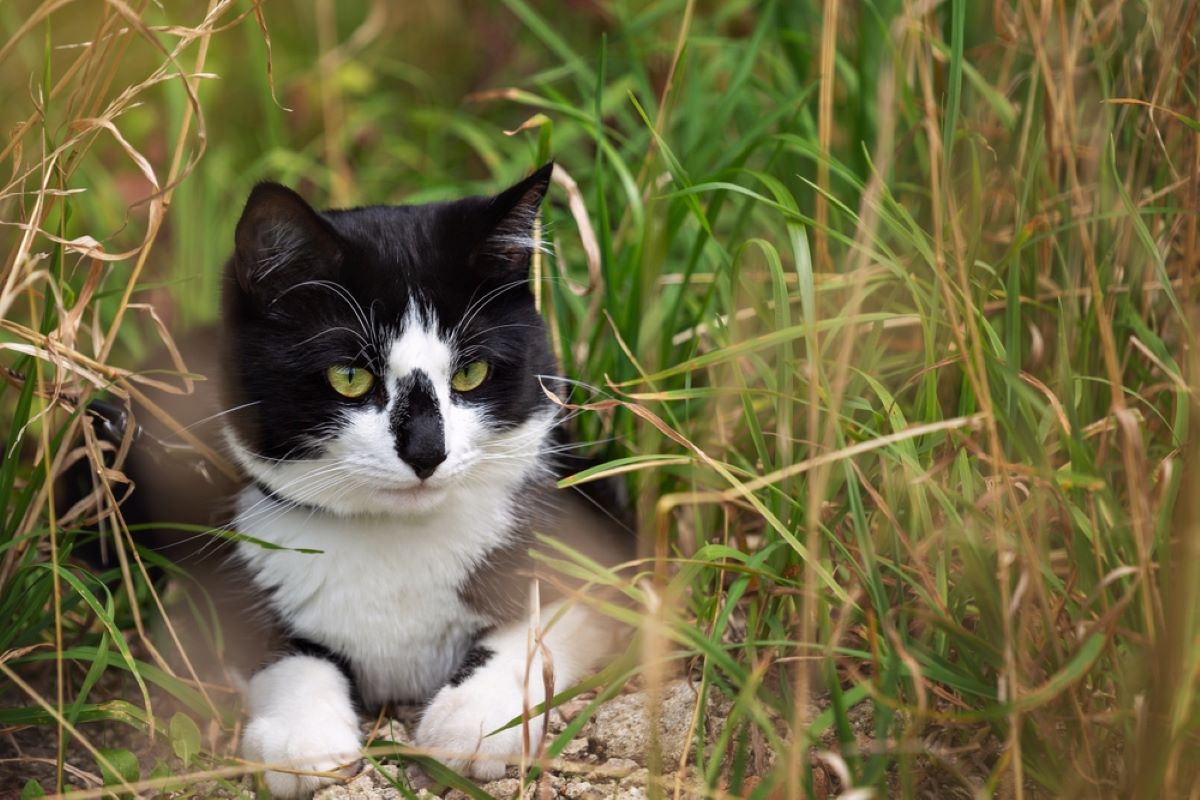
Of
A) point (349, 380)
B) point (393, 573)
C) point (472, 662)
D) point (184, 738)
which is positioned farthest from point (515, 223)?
point (184, 738)

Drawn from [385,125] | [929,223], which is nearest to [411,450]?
[929,223]

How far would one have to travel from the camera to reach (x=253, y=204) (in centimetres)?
158

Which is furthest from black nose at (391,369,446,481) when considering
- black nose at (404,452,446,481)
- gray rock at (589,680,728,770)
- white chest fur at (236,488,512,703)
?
gray rock at (589,680,728,770)

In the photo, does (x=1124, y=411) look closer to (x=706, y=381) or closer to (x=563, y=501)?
(x=563, y=501)

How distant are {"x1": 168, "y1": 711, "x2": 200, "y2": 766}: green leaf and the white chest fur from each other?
207 mm

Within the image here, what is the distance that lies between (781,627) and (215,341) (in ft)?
3.44

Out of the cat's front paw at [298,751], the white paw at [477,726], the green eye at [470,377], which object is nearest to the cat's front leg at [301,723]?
the cat's front paw at [298,751]

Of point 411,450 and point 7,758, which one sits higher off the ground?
point 411,450

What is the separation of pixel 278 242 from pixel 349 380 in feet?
0.72

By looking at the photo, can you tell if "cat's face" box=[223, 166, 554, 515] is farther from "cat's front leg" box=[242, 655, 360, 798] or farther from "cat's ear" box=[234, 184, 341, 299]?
"cat's front leg" box=[242, 655, 360, 798]

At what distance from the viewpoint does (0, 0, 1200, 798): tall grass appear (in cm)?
138

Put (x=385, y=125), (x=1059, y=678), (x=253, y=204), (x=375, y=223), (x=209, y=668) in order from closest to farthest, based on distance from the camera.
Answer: (x=1059, y=678) < (x=253, y=204) < (x=375, y=223) < (x=209, y=668) < (x=385, y=125)

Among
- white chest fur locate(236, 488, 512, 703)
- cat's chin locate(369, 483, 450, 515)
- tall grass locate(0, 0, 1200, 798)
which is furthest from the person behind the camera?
white chest fur locate(236, 488, 512, 703)

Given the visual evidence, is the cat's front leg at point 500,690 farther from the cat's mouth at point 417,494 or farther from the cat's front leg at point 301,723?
the cat's mouth at point 417,494
